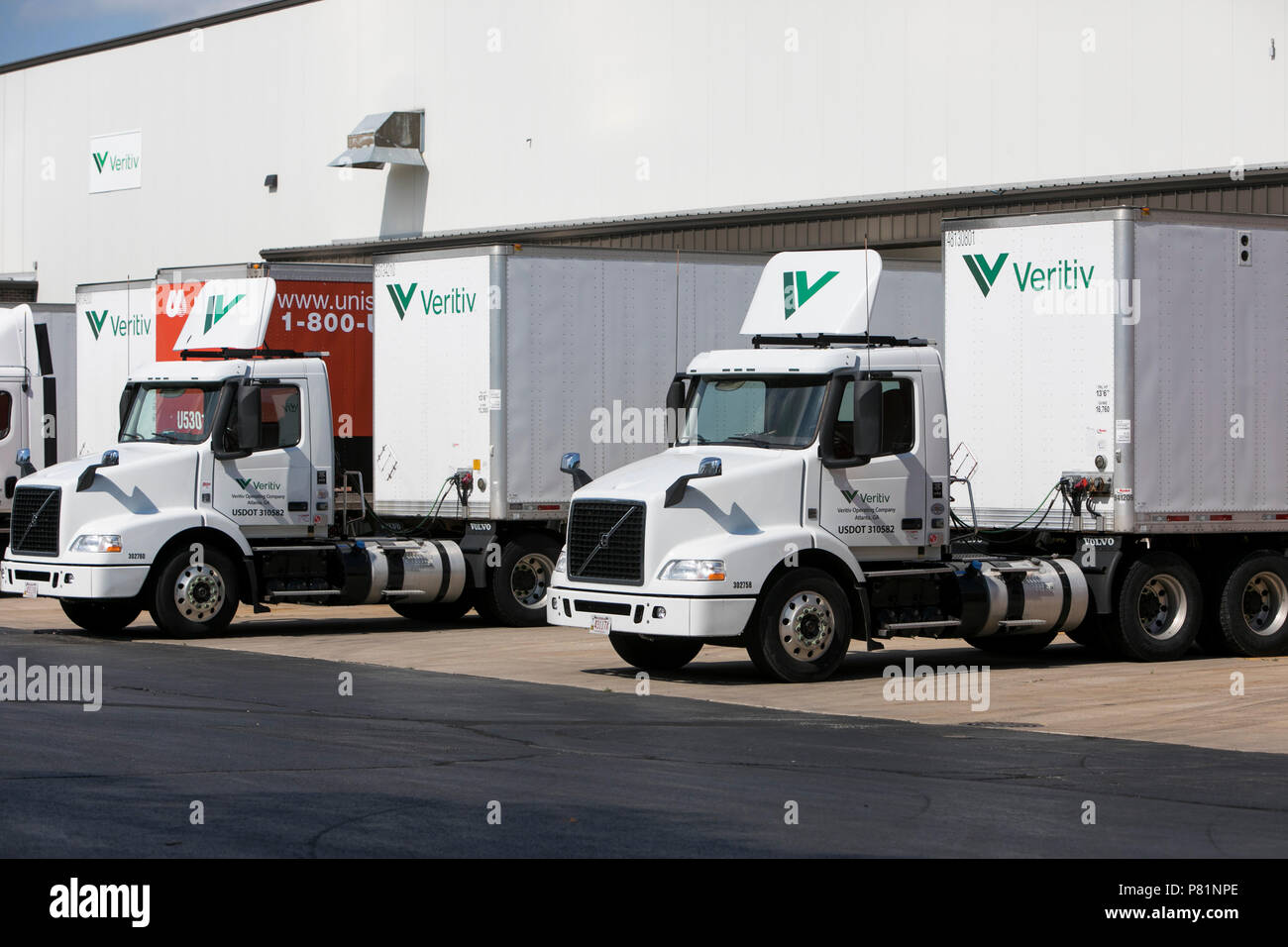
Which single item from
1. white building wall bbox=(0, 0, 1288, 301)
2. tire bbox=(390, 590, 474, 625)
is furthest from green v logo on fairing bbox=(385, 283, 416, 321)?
white building wall bbox=(0, 0, 1288, 301)

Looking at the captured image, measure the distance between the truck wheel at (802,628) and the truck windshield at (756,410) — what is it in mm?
1255

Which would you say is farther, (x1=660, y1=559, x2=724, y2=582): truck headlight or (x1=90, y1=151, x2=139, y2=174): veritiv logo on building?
(x1=90, y1=151, x2=139, y2=174): veritiv logo on building

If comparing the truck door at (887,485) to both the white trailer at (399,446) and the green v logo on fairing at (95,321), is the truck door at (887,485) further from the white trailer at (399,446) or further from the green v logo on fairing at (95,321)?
the green v logo on fairing at (95,321)

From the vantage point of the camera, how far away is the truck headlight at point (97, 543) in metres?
19.9

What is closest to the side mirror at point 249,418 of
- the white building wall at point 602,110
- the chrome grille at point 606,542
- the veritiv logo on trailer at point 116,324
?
the chrome grille at point 606,542

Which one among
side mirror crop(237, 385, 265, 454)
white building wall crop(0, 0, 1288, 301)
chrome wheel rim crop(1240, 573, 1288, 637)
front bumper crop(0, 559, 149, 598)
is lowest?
chrome wheel rim crop(1240, 573, 1288, 637)

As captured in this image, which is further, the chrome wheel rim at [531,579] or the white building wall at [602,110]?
the white building wall at [602,110]

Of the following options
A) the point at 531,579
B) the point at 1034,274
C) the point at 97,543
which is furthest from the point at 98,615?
the point at 1034,274

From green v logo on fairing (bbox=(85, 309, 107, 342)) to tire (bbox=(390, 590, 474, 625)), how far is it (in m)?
7.86

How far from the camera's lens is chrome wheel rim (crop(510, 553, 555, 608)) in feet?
73.9

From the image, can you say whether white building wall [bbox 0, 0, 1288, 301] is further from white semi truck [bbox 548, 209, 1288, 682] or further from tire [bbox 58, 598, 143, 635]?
tire [bbox 58, 598, 143, 635]

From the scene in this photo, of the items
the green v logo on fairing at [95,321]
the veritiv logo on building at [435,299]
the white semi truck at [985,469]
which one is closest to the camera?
the white semi truck at [985,469]
